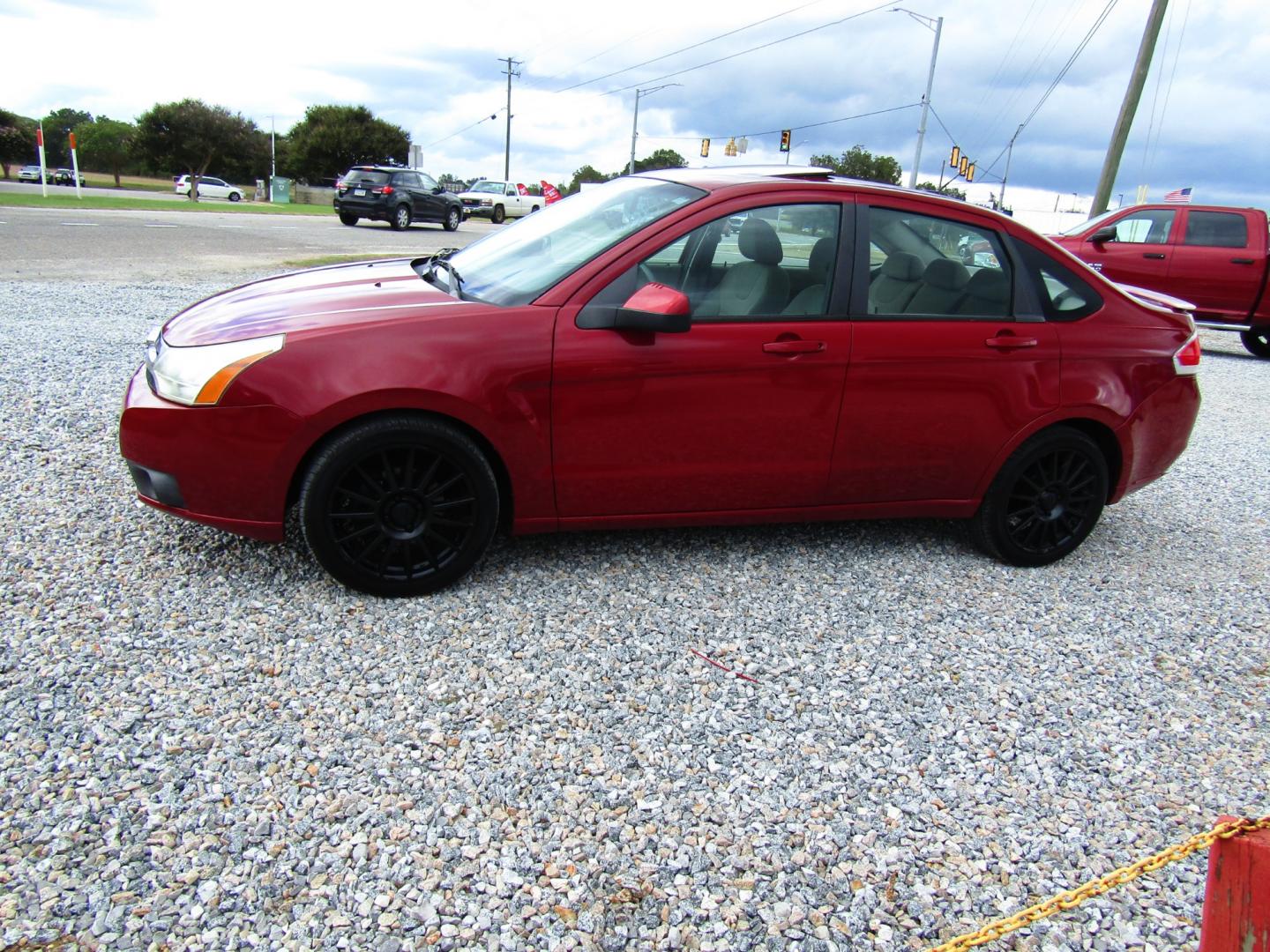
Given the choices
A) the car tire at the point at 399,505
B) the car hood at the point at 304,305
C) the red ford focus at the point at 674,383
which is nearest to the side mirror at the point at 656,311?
the red ford focus at the point at 674,383

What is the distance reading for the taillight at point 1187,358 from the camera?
4348 mm

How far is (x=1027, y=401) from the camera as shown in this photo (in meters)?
4.07

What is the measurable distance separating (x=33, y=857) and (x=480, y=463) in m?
1.79

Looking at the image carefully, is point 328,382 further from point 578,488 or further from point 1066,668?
point 1066,668

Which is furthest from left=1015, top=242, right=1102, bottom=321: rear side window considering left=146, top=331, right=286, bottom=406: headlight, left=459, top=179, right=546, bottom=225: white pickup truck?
left=459, top=179, right=546, bottom=225: white pickup truck

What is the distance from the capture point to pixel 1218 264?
455 inches

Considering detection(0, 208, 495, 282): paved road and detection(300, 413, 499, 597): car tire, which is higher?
detection(0, 208, 495, 282): paved road

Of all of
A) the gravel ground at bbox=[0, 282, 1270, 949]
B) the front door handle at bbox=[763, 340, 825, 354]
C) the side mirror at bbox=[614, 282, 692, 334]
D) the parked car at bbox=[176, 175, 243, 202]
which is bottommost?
the gravel ground at bbox=[0, 282, 1270, 949]

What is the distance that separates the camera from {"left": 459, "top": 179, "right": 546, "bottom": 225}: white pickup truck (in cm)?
3674

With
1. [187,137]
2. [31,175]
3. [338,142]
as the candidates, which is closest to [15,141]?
[31,175]

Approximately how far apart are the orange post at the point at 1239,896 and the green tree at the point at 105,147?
6970 cm

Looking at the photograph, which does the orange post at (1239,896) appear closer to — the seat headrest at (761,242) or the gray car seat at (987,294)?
the seat headrest at (761,242)

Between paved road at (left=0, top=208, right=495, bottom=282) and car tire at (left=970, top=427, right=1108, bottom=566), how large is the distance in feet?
35.9

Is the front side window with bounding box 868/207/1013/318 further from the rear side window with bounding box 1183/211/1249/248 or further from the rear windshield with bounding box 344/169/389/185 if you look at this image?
the rear windshield with bounding box 344/169/389/185
